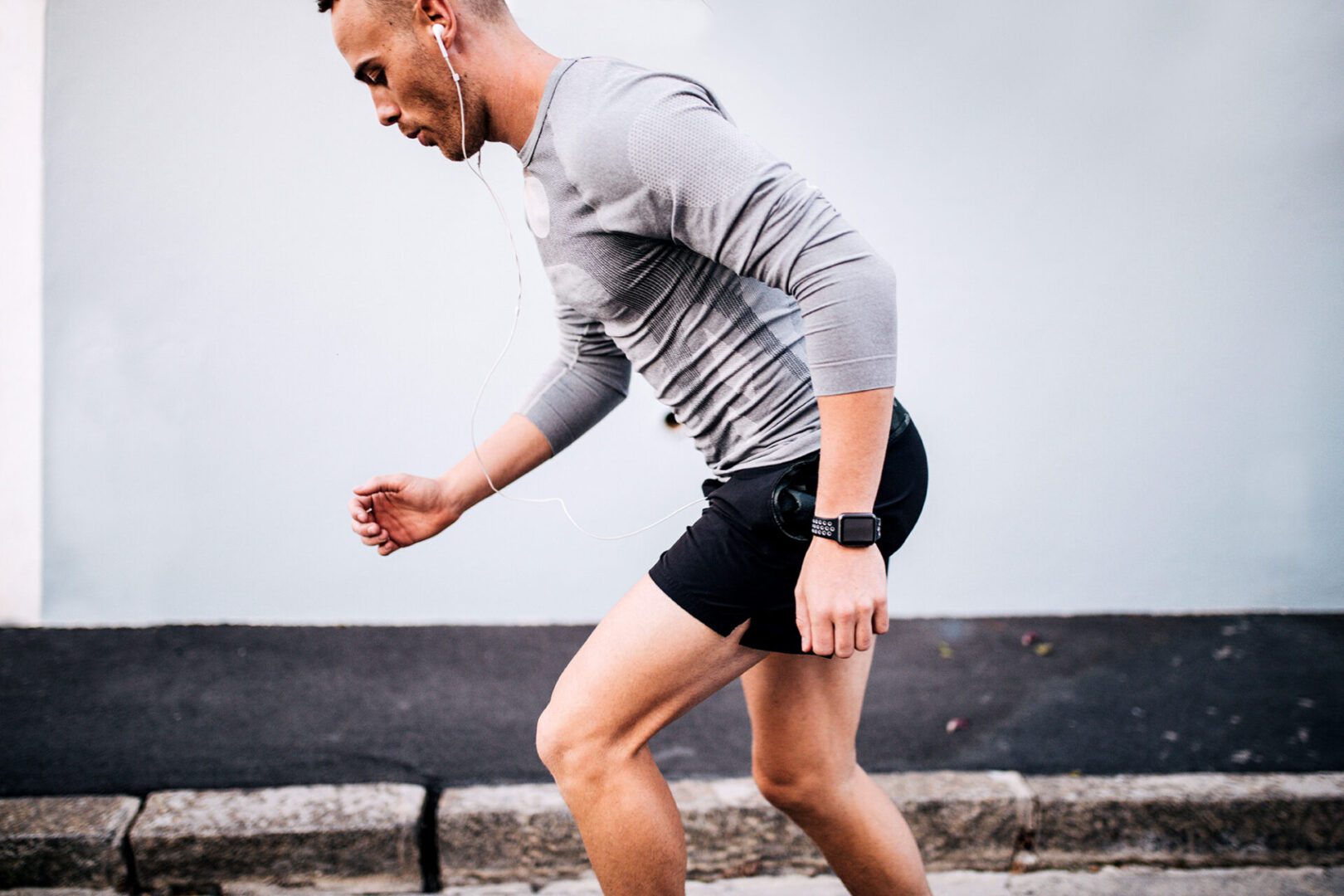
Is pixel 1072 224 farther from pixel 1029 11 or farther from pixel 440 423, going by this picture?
pixel 440 423

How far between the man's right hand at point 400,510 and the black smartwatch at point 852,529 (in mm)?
798

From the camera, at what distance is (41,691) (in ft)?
11.3

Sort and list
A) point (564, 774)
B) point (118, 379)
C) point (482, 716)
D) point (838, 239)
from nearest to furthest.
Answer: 1. point (838, 239)
2. point (564, 774)
3. point (482, 716)
4. point (118, 379)

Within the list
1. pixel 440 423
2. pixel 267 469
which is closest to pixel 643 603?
pixel 440 423

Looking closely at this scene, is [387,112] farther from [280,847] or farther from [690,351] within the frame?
[280,847]

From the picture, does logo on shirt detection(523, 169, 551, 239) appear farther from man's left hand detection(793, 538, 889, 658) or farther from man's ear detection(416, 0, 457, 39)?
man's left hand detection(793, 538, 889, 658)

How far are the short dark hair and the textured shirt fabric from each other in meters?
0.16

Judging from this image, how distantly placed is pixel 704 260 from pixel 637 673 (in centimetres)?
64

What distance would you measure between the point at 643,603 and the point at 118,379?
9.92 ft

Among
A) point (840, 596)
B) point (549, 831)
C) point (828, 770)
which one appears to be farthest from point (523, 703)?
point (840, 596)

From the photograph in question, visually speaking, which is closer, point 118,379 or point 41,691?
point 41,691

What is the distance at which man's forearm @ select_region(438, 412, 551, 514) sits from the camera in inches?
76.7

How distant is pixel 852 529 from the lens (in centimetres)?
141

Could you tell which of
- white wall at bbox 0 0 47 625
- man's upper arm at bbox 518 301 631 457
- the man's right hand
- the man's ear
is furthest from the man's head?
white wall at bbox 0 0 47 625
